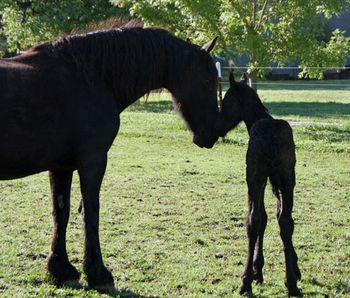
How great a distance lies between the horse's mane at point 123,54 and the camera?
4.89m

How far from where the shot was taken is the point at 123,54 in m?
4.98

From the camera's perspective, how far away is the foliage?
14.9 m

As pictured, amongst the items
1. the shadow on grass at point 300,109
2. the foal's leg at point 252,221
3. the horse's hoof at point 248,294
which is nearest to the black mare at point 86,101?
the foal's leg at point 252,221

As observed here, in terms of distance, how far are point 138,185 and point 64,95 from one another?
472 cm

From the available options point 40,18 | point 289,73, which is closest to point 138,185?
point 40,18

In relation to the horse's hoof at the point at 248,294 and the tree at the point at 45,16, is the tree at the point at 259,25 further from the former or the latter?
the horse's hoof at the point at 248,294

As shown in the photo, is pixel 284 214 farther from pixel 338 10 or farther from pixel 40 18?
pixel 40 18

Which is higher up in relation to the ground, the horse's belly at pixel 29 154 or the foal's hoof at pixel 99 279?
the horse's belly at pixel 29 154

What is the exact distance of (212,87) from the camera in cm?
528

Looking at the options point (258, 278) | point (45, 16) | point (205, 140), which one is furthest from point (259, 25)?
point (258, 278)

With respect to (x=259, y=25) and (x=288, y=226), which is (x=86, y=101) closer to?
(x=288, y=226)

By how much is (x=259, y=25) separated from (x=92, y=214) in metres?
12.0

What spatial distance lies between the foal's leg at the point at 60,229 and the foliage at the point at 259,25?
33.9 ft

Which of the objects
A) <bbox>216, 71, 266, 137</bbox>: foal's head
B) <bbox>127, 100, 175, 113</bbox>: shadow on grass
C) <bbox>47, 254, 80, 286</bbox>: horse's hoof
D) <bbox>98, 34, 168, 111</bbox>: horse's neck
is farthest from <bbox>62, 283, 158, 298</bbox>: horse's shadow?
<bbox>127, 100, 175, 113</bbox>: shadow on grass
